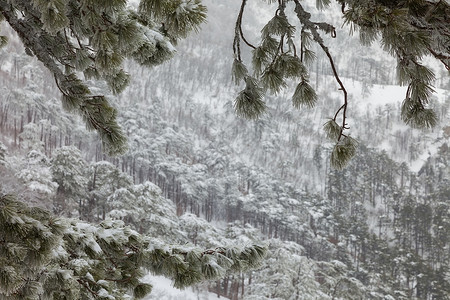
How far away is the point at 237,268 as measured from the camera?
2029 mm

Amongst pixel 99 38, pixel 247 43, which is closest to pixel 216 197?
pixel 247 43

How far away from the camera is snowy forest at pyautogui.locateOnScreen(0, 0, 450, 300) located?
2.02 metres

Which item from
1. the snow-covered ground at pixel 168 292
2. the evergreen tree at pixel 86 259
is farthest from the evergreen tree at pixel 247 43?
the snow-covered ground at pixel 168 292

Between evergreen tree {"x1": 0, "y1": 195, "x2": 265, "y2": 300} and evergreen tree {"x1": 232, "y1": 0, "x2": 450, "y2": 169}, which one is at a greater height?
evergreen tree {"x1": 232, "y1": 0, "x2": 450, "y2": 169}

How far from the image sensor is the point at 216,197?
37781mm

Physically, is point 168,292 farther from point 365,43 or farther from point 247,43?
point 365,43

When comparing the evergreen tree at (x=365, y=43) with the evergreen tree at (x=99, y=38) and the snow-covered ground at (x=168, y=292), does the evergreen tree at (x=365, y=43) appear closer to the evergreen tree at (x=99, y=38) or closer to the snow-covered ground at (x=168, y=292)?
the evergreen tree at (x=99, y=38)

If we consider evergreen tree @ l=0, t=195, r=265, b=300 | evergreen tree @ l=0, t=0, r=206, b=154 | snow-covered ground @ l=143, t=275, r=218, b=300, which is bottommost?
snow-covered ground @ l=143, t=275, r=218, b=300

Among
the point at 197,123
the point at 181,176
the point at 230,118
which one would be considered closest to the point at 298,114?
the point at 230,118

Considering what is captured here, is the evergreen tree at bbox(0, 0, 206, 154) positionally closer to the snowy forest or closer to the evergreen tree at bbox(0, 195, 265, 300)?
the snowy forest

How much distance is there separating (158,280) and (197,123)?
46825 millimetres

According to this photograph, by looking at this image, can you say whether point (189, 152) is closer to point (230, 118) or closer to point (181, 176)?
point (181, 176)

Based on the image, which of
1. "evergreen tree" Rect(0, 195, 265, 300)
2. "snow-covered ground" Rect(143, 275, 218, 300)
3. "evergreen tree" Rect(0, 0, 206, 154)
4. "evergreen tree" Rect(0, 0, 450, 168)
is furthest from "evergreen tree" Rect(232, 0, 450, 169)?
"snow-covered ground" Rect(143, 275, 218, 300)

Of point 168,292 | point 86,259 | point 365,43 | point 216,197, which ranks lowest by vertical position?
point 168,292
